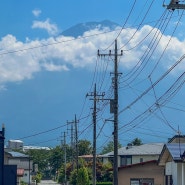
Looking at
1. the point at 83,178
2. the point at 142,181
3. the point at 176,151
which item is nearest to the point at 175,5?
the point at 176,151

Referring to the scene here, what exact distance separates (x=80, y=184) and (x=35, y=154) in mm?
89739

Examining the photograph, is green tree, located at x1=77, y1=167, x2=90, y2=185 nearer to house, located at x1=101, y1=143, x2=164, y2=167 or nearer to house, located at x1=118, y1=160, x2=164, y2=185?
house, located at x1=118, y1=160, x2=164, y2=185

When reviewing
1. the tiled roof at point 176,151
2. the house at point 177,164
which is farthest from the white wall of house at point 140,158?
the tiled roof at point 176,151

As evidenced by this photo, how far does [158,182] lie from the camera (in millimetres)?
53656

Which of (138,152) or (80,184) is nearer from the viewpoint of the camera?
(80,184)

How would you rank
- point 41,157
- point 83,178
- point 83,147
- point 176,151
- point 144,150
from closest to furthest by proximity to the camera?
point 176,151, point 83,178, point 144,150, point 83,147, point 41,157

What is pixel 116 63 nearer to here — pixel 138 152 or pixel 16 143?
pixel 138 152

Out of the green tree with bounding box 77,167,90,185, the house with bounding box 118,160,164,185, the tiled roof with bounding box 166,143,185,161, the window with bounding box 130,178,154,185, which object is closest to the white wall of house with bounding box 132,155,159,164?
the green tree with bounding box 77,167,90,185

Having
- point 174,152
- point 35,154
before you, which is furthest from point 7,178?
point 35,154

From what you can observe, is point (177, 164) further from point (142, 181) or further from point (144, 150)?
point (144, 150)

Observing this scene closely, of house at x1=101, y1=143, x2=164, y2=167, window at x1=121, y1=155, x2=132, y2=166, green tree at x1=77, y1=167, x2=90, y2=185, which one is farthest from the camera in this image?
window at x1=121, y1=155, x2=132, y2=166

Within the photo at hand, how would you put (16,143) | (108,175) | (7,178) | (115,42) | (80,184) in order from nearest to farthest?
(7,178)
(115,42)
(80,184)
(108,175)
(16,143)

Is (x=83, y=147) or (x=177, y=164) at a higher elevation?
(x=83, y=147)

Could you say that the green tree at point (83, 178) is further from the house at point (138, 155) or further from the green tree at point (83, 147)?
the green tree at point (83, 147)
